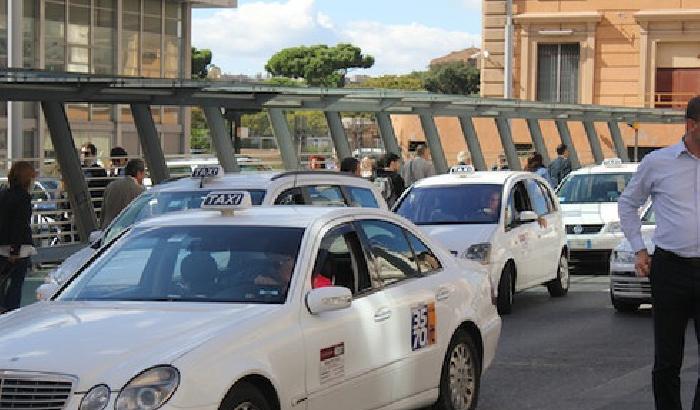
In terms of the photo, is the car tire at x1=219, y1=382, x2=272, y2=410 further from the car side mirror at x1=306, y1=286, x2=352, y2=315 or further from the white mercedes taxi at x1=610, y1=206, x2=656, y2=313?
the white mercedes taxi at x1=610, y1=206, x2=656, y2=313

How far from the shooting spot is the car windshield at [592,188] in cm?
2247

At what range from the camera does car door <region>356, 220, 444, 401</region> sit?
823 centimetres

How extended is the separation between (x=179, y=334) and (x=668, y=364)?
263cm

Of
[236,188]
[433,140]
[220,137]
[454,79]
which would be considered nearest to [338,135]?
[220,137]

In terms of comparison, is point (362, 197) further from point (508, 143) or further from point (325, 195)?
point (508, 143)

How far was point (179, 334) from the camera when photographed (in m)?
6.72

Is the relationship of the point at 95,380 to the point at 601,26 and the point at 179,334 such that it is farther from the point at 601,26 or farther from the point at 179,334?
the point at 601,26

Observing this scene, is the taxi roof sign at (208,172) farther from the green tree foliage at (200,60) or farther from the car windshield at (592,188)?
the green tree foliage at (200,60)

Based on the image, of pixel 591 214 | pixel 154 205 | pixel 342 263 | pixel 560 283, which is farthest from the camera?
pixel 591 214

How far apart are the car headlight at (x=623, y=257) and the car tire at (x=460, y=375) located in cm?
610

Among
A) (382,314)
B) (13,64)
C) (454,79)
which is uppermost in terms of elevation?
(454,79)

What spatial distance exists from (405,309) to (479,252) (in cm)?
693

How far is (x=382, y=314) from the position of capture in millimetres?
8094

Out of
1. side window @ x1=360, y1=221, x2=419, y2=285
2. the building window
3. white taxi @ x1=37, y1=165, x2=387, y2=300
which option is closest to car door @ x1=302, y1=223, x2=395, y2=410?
side window @ x1=360, y1=221, x2=419, y2=285
